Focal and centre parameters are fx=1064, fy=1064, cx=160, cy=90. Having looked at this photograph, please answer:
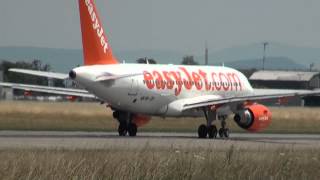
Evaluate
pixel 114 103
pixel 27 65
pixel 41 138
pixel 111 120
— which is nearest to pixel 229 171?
pixel 41 138

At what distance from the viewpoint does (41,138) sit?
4325 cm

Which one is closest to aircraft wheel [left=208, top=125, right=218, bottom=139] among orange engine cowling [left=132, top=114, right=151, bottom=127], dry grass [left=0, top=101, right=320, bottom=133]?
orange engine cowling [left=132, top=114, right=151, bottom=127]

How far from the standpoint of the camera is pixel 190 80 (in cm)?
5203

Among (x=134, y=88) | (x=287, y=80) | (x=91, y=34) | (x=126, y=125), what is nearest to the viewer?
(x=91, y=34)

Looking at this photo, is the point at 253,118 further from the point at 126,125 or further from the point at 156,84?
the point at 126,125

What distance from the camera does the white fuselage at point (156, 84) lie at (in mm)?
47281

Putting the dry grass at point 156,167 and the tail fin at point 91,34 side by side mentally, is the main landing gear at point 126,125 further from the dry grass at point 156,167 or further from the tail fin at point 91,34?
the dry grass at point 156,167

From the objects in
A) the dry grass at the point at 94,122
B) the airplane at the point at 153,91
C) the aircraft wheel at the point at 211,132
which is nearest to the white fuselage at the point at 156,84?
the airplane at the point at 153,91

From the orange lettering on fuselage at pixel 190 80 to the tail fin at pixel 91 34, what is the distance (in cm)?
286

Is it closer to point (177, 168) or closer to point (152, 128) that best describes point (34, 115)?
point (152, 128)

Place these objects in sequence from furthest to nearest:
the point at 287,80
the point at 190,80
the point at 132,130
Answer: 1. the point at 287,80
2. the point at 190,80
3. the point at 132,130

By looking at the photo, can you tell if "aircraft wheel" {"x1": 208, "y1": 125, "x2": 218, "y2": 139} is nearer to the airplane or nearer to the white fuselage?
the airplane

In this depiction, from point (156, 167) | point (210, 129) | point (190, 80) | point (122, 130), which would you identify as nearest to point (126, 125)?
point (122, 130)

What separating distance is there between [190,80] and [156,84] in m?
2.65
